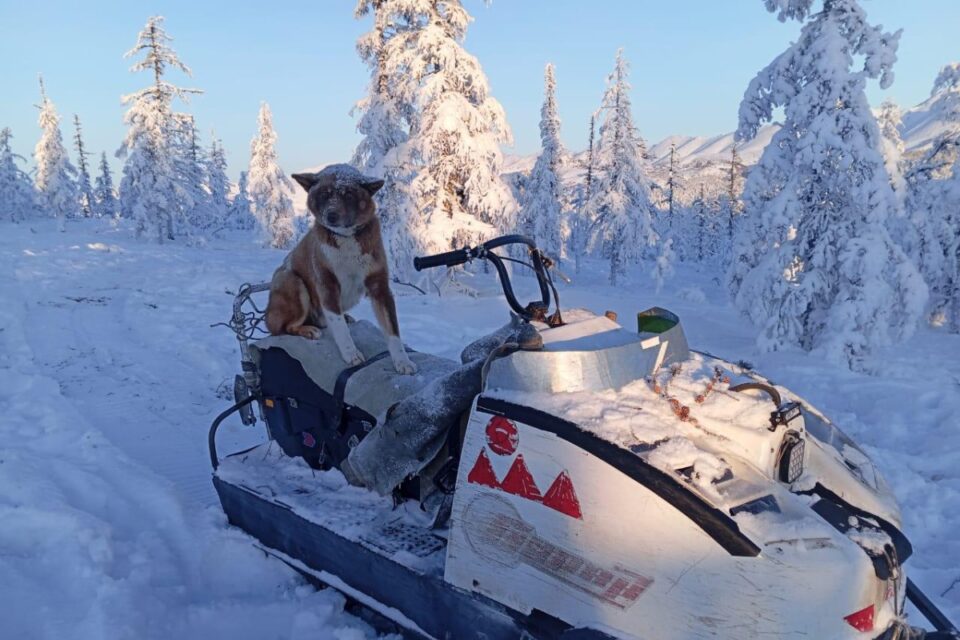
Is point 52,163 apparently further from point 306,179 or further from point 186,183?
point 306,179

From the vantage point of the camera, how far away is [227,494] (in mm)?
4129

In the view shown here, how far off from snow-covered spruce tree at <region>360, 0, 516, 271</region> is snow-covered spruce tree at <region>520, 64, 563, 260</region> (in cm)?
1891

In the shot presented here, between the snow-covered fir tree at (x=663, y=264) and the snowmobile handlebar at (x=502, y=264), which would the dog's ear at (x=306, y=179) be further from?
the snow-covered fir tree at (x=663, y=264)

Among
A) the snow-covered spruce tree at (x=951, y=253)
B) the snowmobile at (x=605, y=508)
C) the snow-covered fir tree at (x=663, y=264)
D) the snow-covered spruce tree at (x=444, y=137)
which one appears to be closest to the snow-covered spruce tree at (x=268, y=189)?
the snow-covered fir tree at (x=663, y=264)

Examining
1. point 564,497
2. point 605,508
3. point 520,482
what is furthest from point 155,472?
point 605,508

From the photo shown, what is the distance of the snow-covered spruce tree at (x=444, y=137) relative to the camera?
17.4m

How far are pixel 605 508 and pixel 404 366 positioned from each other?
2.10 metres

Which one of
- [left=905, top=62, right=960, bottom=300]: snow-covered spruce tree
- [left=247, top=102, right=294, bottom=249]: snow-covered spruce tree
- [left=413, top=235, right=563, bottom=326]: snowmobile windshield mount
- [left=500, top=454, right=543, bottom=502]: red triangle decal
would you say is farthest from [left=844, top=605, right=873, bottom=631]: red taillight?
[left=247, top=102, right=294, bottom=249]: snow-covered spruce tree

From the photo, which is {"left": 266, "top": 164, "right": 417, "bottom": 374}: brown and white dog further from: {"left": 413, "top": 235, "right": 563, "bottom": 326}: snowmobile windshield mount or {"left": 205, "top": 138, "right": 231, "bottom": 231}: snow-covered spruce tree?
{"left": 205, "top": 138, "right": 231, "bottom": 231}: snow-covered spruce tree

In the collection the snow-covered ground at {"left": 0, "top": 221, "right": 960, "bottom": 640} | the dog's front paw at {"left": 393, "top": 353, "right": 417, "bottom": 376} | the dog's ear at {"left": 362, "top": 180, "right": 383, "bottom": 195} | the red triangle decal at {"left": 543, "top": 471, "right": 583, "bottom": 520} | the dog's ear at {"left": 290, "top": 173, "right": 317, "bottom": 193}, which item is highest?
the dog's ear at {"left": 290, "top": 173, "right": 317, "bottom": 193}

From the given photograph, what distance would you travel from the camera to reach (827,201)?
13359 mm

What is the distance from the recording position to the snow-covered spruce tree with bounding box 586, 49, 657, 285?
32.3 meters

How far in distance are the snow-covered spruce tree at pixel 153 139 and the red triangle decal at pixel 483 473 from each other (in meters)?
38.6

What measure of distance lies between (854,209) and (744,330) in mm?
6469
